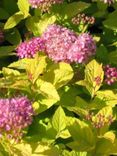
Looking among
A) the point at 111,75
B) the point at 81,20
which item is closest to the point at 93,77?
the point at 111,75

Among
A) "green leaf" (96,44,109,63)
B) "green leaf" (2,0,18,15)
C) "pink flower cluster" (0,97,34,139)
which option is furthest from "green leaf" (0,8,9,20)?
"pink flower cluster" (0,97,34,139)

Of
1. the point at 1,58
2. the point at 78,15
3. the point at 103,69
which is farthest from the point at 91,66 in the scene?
the point at 1,58

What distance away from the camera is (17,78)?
283 centimetres

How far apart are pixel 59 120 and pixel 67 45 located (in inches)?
17.0

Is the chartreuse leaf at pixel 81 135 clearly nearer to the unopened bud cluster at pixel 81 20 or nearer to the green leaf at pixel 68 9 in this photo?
the unopened bud cluster at pixel 81 20

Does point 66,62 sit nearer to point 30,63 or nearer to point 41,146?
point 30,63

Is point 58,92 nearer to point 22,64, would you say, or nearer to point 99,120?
point 22,64

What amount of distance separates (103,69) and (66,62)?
219mm

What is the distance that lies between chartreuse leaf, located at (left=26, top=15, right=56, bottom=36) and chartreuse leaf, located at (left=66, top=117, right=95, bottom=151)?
917mm

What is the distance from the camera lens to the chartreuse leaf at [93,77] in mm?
2764

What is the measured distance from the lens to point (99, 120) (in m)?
2.50

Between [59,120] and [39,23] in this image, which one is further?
[39,23]

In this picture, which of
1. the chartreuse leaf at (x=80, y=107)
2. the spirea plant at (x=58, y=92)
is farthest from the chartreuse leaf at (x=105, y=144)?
the chartreuse leaf at (x=80, y=107)

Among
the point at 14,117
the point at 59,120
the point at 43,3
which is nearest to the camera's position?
the point at 14,117
